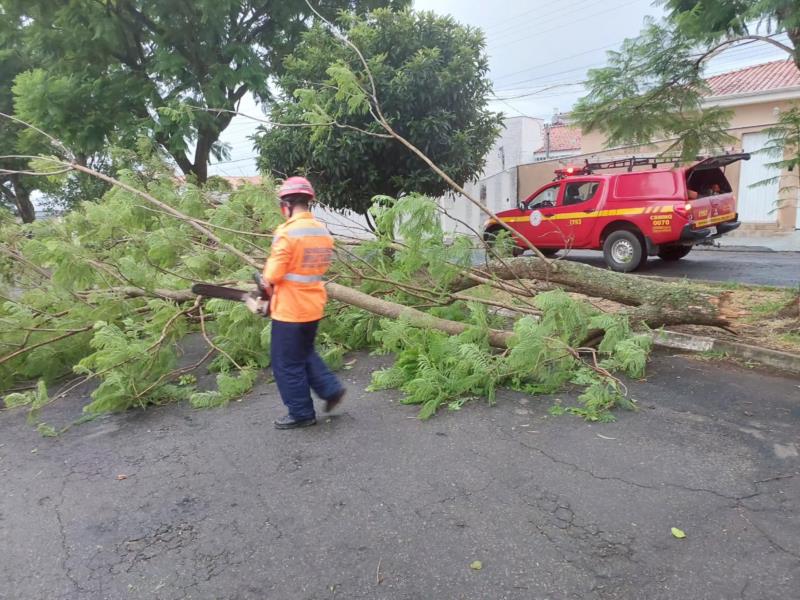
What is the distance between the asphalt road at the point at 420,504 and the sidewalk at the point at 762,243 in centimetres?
1097

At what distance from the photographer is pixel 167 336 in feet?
15.5

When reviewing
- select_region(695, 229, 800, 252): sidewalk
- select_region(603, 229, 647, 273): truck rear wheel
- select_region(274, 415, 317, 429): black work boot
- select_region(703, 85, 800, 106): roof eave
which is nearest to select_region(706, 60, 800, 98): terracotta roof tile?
select_region(703, 85, 800, 106): roof eave

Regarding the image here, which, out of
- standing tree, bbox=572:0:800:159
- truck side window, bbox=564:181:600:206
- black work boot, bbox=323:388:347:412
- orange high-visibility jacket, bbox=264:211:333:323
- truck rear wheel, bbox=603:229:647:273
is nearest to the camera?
orange high-visibility jacket, bbox=264:211:333:323

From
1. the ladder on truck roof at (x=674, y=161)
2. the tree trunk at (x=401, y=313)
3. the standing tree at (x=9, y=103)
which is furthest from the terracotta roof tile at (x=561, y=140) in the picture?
the tree trunk at (x=401, y=313)

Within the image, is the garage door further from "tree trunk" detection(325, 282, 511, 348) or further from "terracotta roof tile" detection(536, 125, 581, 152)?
"tree trunk" detection(325, 282, 511, 348)

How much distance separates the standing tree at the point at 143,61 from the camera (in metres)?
9.45

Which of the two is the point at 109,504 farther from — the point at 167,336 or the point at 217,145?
the point at 217,145

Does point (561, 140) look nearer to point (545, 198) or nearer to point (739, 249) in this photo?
point (739, 249)

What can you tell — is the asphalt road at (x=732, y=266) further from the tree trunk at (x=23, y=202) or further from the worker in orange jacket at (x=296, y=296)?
the tree trunk at (x=23, y=202)

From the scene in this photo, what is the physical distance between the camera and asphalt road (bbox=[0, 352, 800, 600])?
89.4 inches

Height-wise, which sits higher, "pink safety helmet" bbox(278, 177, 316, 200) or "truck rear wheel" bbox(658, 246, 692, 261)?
"pink safety helmet" bbox(278, 177, 316, 200)

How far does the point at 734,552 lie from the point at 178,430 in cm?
340

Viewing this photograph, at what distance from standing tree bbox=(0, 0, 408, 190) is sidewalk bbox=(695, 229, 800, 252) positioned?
32.4 ft

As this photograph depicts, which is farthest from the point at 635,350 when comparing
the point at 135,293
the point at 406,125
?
the point at 406,125
